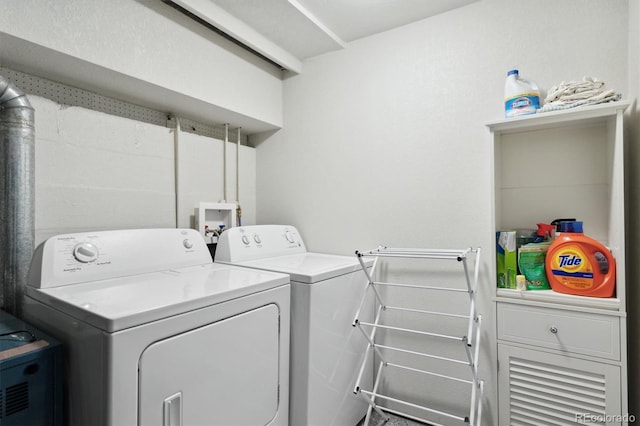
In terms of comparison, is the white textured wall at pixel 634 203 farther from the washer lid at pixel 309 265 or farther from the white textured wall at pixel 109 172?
the white textured wall at pixel 109 172

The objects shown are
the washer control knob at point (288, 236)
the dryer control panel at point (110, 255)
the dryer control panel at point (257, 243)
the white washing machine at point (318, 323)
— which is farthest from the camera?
the washer control knob at point (288, 236)

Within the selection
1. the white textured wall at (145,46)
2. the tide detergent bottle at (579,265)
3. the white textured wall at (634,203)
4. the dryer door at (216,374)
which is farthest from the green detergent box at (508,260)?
the white textured wall at (145,46)

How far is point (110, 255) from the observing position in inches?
57.4

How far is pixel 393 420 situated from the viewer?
203 cm

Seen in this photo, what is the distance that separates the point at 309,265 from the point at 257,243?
1.46ft

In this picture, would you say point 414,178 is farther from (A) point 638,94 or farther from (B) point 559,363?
(B) point 559,363

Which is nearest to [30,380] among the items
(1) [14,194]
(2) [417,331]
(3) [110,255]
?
(3) [110,255]

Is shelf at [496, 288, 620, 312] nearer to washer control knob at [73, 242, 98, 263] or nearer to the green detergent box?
the green detergent box

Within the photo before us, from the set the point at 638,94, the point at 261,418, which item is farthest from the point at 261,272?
the point at 638,94

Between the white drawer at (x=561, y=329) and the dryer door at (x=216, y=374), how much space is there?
116 cm

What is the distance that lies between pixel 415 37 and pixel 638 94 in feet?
3.82

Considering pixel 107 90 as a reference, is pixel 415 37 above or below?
above

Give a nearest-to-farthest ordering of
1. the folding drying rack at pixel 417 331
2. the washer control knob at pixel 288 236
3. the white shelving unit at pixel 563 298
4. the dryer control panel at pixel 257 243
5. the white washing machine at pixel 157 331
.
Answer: the white washing machine at pixel 157 331 < the white shelving unit at pixel 563 298 < the folding drying rack at pixel 417 331 < the dryer control panel at pixel 257 243 < the washer control knob at pixel 288 236

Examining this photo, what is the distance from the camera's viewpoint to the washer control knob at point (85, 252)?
1.36 meters
